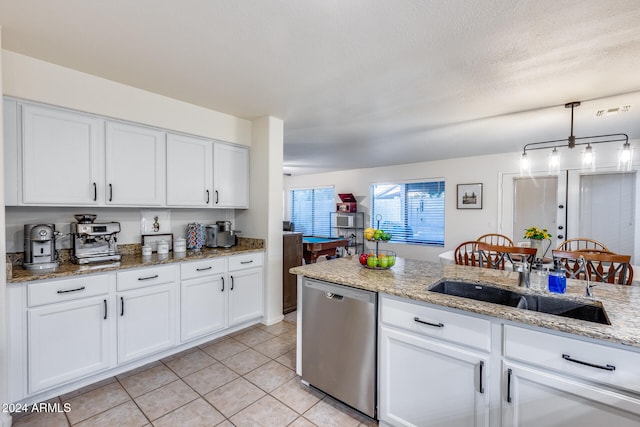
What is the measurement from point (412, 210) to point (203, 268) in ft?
15.8

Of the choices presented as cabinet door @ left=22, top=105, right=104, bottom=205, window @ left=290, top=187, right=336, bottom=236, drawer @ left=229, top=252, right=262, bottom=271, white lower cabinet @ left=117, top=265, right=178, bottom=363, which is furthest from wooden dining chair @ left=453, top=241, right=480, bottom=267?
window @ left=290, top=187, right=336, bottom=236

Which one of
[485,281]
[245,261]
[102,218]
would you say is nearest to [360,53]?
[485,281]

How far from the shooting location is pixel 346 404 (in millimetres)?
1947

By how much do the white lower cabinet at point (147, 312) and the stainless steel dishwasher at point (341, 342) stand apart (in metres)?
1.29

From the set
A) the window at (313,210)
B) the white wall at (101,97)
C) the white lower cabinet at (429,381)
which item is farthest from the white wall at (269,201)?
the window at (313,210)

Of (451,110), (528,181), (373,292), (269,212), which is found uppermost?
(451,110)

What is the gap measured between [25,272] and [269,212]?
6.66 feet

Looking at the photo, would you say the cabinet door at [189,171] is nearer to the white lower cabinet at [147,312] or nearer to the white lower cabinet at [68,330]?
the white lower cabinet at [147,312]

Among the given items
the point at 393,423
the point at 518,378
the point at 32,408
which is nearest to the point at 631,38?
the point at 518,378

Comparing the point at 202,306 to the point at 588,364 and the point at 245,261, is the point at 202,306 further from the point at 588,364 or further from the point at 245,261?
the point at 588,364

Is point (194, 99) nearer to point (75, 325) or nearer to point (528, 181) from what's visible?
point (75, 325)

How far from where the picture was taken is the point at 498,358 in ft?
4.41

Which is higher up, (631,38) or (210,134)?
(631,38)

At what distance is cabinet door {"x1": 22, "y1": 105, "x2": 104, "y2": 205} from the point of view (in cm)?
210
